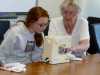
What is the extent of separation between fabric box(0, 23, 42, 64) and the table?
0.44 feet

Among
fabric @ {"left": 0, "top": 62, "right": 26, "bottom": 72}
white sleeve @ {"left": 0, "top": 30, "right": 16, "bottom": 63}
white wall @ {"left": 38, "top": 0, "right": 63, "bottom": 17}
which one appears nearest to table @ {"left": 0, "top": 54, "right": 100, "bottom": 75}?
fabric @ {"left": 0, "top": 62, "right": 26, "bottom": 72}

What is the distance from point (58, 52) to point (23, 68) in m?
0.43

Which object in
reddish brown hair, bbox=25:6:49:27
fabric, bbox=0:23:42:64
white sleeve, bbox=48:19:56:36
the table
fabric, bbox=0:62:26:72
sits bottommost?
the table

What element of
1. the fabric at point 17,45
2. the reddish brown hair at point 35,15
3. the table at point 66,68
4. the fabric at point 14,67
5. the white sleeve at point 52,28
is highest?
the reddish brown hair at point 35,15

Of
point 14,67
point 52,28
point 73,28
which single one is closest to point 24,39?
point 14,67

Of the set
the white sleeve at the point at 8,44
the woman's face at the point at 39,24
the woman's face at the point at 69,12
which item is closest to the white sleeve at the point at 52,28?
the woman's face at the point at 69,12

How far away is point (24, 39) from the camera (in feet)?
7.75

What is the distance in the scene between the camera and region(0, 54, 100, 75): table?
2068mm

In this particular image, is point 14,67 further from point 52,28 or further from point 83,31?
point 83,31

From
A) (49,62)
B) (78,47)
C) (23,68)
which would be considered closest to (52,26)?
(78,47)

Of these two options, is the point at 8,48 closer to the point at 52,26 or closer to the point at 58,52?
the point at 58,52

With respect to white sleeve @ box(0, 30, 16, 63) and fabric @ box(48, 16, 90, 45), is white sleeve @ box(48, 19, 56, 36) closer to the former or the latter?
fabric @ box(48, 16, 90, 45)

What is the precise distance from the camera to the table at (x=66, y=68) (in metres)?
→ 2.07

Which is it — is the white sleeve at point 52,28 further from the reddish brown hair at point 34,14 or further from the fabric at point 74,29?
the reddish brown hair at point 34,14
